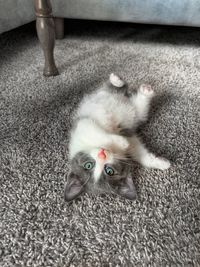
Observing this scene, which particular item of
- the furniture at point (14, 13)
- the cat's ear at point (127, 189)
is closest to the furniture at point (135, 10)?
the furniture at point (14, 13)

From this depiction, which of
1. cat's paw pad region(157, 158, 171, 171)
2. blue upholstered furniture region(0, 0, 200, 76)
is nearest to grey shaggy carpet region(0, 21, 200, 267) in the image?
cat's paw pad region(157, 158, 171, 171)

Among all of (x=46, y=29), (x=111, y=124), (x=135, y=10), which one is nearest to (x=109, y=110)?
(x=111, y=124)

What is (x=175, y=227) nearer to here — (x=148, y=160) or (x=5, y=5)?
(x=148, y=160)

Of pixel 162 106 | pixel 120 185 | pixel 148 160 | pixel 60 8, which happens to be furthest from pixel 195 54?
pixel 120 185

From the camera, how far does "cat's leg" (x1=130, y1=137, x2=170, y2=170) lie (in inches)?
31.8

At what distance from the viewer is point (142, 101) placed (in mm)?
1009

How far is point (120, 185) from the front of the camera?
2.43 feet

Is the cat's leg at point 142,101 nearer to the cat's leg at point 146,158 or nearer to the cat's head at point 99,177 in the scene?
the cat's leg at point 146,158

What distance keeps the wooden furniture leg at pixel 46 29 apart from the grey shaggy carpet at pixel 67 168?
6 centimetres

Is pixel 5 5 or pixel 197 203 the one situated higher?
pixel 5 5

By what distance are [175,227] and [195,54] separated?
107 cm

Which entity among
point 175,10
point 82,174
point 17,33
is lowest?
point 17,33

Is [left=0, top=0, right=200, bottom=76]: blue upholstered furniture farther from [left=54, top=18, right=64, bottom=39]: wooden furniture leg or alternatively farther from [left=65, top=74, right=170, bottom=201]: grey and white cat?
[left=65, top=74, right=170, bottom=201]: grey and white cat

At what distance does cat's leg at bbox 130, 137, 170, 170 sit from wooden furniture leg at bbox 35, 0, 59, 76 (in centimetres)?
58
